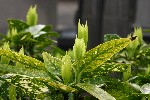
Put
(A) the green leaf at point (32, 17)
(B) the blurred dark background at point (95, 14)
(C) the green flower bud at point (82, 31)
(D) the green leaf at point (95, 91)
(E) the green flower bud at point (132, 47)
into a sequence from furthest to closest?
(B) the blurred dark background at point (95, 14) → (A) the green leaf at point (32, 17) → (E) the green flower bud at point (132, 47) → (C) the green flower bud at point (82, 31) → (D) the green leaf at point (95, 91)

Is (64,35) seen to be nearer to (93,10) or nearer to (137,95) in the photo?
(93,10)

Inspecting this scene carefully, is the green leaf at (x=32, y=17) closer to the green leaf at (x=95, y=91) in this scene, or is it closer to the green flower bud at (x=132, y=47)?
the green flower bud at (x=132, y=47)

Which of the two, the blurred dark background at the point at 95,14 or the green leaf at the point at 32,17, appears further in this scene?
the blurred dark background at the point at 95,14

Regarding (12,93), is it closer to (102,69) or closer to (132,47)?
(102,69)

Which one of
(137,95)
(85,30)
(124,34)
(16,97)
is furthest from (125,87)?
(124,34)

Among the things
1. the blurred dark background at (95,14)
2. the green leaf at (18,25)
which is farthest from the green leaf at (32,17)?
the blurred dark background at (95,14)

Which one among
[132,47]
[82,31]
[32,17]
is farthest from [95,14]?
[82,31]

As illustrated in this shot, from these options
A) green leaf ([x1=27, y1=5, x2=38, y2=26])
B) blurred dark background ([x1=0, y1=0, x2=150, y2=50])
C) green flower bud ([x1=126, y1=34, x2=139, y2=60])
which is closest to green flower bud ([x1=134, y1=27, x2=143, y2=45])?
green flower bud ([x1=126, y1=34, x2=139, y2=60])
